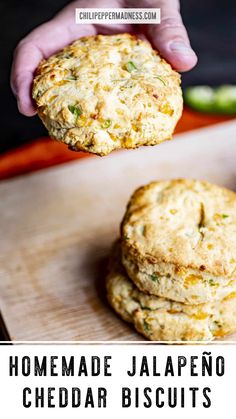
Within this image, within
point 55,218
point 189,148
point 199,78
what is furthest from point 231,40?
point 55,218

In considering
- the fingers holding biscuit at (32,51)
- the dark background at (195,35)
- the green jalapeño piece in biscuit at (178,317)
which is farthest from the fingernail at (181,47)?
the dark background at (195,35)

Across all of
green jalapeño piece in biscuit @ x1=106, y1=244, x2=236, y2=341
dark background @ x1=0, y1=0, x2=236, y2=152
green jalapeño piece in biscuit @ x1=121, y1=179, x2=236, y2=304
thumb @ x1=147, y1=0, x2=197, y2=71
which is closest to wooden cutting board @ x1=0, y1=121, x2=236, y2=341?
green jalapeño piece in biscuit @ x1=106, y1=244, x2=236, y2=341

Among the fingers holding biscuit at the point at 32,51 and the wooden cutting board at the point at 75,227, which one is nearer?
the fingers holding biscuit at the point at 32,51

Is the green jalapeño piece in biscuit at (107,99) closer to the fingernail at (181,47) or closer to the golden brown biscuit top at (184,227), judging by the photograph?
the fingernail at (181,47)

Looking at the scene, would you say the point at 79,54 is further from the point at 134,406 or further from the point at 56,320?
the point at 134,406

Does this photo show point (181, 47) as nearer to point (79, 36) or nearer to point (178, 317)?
point (79, 36)

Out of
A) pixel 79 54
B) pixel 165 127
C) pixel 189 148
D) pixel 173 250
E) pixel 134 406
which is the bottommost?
pixel 134 406
